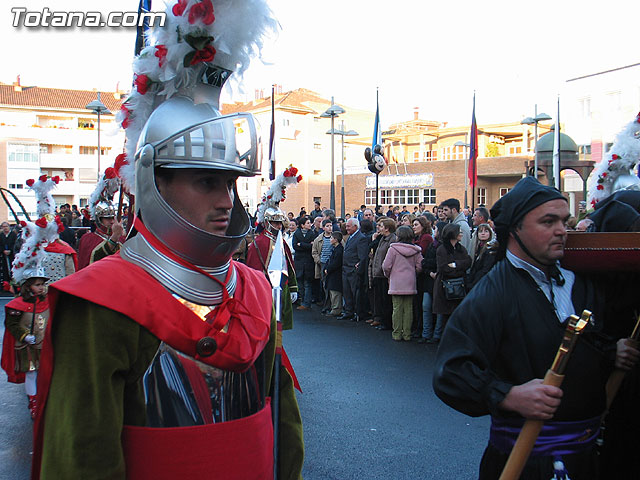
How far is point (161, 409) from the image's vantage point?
66.0 inches

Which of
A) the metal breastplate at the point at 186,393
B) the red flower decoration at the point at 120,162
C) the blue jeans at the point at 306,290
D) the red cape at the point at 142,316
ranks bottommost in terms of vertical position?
the blue jeans at the point at 306,290

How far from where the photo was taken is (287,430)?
7.00 feet

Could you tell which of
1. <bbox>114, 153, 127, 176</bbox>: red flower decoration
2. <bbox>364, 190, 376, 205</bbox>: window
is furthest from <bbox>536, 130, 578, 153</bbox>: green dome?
<bbox>364, 190, 376, 205</bbox>: window

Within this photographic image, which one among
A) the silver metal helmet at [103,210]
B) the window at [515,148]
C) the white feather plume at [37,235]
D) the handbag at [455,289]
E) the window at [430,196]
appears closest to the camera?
the white feather plume at [37,235]

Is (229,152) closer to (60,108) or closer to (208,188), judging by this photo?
(208,188)

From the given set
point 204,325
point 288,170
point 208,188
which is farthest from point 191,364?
point 288,170

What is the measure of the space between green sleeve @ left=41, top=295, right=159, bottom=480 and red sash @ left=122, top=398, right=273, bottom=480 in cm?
6

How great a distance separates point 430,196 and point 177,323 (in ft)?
149

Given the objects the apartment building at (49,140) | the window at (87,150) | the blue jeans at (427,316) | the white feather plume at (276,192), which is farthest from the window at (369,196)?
the blue jeans at (427,316)

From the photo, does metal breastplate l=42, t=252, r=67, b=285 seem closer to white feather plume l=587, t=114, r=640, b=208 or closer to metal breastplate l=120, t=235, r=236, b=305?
metal breastplate l=120, t=235, r=236, b=305

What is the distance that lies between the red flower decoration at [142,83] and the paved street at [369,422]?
331cm

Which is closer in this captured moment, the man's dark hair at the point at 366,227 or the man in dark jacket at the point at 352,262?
the man in dark jacket at the point at 352,262

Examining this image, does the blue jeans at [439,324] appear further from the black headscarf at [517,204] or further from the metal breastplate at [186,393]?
the metal breastplate at [186,393]

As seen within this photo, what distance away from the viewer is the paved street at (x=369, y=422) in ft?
14.9
